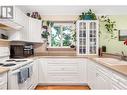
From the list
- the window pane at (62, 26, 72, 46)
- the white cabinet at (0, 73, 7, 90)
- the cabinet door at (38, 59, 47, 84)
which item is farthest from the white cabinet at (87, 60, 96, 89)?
the white cabinet at (0, 73, 7, 90)

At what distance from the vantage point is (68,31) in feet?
19.1

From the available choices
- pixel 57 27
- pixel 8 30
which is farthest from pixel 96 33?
pixel 8 30

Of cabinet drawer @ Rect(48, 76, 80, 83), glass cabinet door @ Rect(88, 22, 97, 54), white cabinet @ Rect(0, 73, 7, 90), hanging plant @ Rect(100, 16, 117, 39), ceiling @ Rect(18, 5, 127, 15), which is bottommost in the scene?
cabinet drawer @ Rect(48, 76, 80, 83)

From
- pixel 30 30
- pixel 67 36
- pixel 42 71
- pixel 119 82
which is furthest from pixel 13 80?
pixel 67 36

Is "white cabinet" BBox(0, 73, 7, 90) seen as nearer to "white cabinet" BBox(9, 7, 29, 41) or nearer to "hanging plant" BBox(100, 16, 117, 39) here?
"white cabinet" BBox(9, 7, 29, 41)

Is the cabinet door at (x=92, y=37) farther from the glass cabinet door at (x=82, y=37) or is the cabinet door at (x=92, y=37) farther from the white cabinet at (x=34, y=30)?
the white cabinet at (x=34, y=30)

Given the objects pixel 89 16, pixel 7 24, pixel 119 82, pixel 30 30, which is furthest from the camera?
pixel 89 16

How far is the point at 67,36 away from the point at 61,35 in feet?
0.62

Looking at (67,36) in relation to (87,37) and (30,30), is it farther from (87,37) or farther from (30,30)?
(30,30)

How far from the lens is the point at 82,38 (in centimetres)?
534

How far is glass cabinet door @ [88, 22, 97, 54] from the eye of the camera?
5.31m

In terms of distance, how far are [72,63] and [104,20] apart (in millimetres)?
1647

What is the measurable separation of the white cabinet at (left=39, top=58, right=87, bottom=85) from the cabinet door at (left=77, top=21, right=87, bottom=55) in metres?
0.45

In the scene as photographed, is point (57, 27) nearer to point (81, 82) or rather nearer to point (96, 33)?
point (96, 33)
